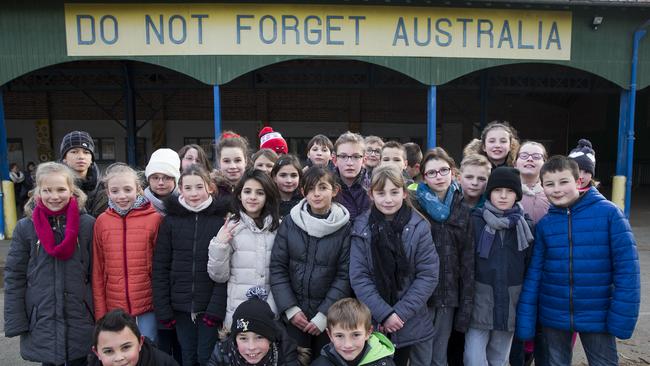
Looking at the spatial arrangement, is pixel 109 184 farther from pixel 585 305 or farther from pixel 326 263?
pixel 585 305

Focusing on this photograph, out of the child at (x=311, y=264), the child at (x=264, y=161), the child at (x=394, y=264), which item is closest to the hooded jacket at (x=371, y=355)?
the child at (x=394, y=264)

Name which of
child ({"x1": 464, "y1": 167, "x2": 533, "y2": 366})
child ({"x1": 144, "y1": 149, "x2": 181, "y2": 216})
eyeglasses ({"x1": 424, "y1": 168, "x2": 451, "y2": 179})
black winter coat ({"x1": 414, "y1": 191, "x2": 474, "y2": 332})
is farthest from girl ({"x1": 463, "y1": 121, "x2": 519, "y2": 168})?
child ({"x1": 144, "y1": 149, "x2": 181, "y2": 216})

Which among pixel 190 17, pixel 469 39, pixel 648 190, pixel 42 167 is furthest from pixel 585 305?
pixel 648 190

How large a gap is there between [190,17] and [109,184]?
673 cm

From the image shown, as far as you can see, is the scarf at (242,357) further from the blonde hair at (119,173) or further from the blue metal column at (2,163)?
the blue metal column at (2,163)

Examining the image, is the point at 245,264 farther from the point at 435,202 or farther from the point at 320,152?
the point at 320,152

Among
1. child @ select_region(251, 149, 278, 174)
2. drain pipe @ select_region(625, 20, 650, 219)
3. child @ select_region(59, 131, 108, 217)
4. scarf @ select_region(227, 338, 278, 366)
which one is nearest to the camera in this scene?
scarf @ select_region(227, 338, 278, 366)

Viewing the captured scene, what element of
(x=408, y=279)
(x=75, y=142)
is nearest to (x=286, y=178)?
(x=408, y=279)

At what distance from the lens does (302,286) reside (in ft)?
8.66

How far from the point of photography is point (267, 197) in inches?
108

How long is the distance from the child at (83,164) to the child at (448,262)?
2.51 metres

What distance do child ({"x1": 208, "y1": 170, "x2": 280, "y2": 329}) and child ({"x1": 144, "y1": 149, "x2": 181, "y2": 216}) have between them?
28.7 inches

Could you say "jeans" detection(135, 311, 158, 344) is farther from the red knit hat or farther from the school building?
the school building

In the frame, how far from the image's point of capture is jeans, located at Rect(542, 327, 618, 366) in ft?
8.80
